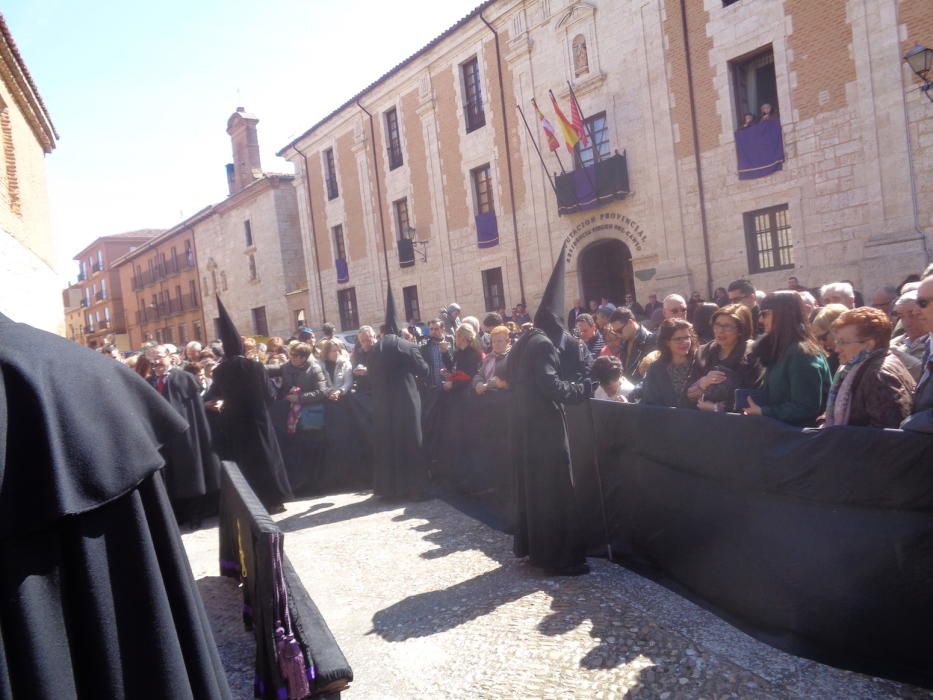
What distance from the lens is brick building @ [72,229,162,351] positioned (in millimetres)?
58875

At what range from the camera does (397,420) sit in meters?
7.82

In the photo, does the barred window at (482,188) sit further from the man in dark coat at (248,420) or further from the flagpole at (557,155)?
the man in dark coat at (248,420)

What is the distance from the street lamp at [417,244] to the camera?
76.4 feet

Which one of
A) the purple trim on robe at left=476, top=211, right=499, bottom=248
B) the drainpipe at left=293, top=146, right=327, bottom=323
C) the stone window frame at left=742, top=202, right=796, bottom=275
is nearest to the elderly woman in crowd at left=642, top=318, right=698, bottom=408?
the stone window frame at left=742, top=202, right=796, bottom=275

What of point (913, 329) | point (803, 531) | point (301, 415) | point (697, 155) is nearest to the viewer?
point (803, 531)

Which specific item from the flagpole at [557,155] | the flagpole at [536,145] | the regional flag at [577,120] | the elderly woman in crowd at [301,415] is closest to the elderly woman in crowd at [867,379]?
the elderly woman in crowd at [301,415]

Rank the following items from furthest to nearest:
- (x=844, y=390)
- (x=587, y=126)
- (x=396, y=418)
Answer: (x=587, y=126) < (x=396, y=418) < (x=844, y=390)

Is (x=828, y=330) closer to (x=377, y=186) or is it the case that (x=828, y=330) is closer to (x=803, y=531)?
(x=803, y=531)

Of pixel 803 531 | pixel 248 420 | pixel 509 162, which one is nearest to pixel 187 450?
pixel 248 420

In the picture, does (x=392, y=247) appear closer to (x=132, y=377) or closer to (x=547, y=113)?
(x=547, y=113)

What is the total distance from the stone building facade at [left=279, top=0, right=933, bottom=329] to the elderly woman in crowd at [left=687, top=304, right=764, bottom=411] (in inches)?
362

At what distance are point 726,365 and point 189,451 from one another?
203 inches

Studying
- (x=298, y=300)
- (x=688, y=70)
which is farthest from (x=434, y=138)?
(x=298, y=300)

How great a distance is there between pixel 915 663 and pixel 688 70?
14217 mm
